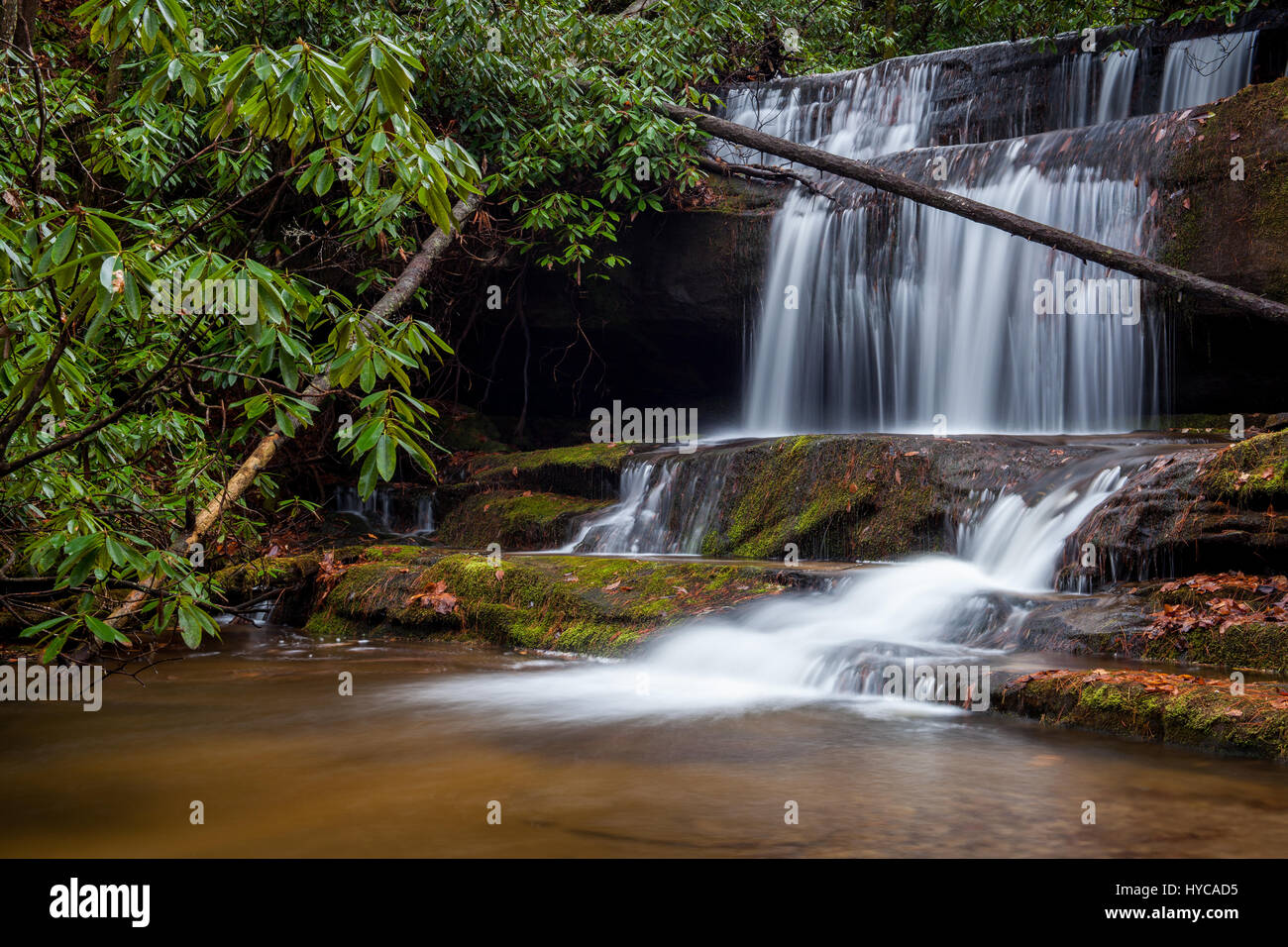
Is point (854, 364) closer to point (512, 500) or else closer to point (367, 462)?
point (512, 500)

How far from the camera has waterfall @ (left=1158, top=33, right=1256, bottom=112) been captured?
10.7m

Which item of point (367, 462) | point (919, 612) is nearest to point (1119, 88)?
point (919, 612)

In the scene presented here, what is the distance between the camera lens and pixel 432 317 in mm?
12672

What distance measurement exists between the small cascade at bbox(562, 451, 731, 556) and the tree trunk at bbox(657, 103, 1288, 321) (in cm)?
313

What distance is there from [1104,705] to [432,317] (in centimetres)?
993

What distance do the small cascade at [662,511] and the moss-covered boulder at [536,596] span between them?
4.35 ft
